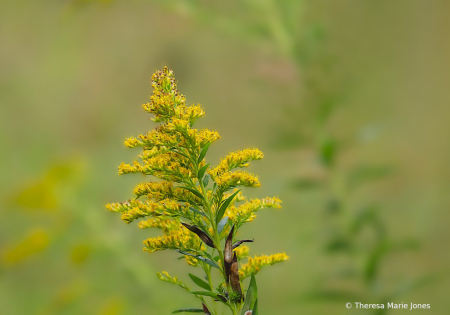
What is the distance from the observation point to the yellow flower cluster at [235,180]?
0.34 meters

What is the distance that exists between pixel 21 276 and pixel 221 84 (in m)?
1.01

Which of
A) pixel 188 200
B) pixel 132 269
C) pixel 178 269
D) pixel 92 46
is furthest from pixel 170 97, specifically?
pixel 92 46

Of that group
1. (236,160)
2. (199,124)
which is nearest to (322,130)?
(236,160)

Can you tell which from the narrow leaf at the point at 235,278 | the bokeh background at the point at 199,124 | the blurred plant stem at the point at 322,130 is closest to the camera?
the narrow leaf at the point at 235,278

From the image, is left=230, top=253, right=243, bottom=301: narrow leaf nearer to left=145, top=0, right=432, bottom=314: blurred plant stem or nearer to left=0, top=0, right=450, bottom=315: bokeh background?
left=145, top=0, right=432, bottom=314: blurred plant stem

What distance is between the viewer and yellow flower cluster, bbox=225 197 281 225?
356mm

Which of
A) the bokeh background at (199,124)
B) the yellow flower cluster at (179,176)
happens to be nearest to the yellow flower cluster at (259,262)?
the yellow flower cluster at (179,176)

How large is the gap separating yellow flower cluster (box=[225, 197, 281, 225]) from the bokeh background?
0.84m

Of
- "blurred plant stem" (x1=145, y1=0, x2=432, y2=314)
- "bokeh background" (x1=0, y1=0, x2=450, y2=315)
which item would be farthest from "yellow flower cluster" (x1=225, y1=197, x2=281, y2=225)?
"bokeh background" (x1=0, y1=0, x2=450, y2=315)

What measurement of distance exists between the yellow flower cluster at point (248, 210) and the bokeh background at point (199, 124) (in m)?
0.84

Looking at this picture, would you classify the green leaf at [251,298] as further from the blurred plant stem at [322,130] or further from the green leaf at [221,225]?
the blurred plant stem at [322,130]

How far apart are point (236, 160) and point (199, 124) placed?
49.2 inches

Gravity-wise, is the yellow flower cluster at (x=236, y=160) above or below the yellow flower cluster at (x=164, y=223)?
above

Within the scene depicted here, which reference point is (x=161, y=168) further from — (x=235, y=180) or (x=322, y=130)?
(x=322, y=130)
